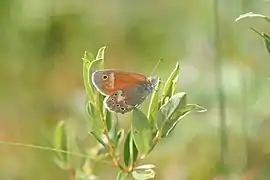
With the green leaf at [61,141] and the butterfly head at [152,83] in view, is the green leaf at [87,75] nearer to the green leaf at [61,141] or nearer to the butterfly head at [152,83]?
the butterfly head at [152,83]

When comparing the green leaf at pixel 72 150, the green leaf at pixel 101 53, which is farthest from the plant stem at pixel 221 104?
the green leaf at pixel 101 53

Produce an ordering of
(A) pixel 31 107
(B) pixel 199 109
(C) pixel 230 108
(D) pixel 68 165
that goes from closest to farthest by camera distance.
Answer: (B) pixel 199 109
(D) pixel 68 165
(C) pixel 230 108
(A) pixel 31 107

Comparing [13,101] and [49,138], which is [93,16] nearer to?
[13,101]

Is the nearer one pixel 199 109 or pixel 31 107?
pixel 199 109

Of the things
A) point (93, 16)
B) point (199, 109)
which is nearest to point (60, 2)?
point (93, 16)

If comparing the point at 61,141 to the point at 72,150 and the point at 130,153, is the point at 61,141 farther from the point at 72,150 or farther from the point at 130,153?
the point at 130,153

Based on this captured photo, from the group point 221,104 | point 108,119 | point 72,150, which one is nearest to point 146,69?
point 221,104

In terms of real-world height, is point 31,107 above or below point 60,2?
below

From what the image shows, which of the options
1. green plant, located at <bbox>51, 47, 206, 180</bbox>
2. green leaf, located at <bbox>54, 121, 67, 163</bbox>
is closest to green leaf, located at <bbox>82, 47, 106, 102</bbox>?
green plant, located at <bbox>51, 47, 206, 180</bbox>

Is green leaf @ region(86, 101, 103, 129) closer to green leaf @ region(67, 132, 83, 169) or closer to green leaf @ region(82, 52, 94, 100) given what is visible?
green leaf @ region(82, 52, 94, 100)
